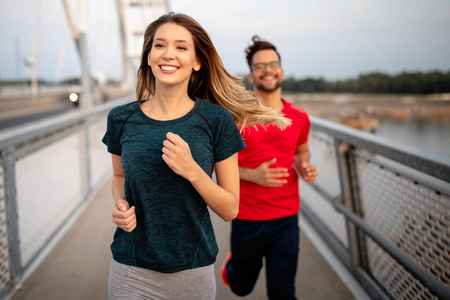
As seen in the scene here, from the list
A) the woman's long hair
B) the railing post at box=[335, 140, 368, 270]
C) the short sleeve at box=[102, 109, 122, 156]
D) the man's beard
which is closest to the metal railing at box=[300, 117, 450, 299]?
the railing post at box=[335, 140, 368, 270]

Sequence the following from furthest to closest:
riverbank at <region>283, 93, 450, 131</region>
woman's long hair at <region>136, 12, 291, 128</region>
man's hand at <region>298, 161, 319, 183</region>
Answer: riverbank at <region>283, 93, 450, 131</region> → man's hand at <region>298, 161, 319, 183</region> → woman's long hair at <region>136, 12, 291, 128</region>

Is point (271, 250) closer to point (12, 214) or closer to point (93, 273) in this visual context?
point (93, 273)

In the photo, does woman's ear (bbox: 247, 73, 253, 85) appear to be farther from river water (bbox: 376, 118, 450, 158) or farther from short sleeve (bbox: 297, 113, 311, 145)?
river water (bbox: 376, 118, 450, 158)

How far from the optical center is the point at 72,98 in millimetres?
1482

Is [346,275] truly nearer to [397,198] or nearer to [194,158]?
[397,198]

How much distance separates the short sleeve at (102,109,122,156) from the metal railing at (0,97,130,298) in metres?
1.42

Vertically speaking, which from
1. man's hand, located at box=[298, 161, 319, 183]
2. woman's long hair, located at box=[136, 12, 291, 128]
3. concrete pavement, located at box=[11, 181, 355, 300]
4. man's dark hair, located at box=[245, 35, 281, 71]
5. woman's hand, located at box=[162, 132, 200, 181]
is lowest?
concrete pavement, located at box=[11, 181, 355, 300]

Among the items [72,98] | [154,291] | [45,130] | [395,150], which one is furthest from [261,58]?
[45,130]

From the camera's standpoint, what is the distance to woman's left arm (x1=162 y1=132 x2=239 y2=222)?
4.10ft

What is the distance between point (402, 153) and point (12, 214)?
2593 mm

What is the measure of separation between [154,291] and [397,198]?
5.42 ft

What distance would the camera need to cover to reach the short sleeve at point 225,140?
1470mm

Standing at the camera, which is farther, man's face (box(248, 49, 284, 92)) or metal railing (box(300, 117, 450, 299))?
man's face (box(248, 49, 284, 92))

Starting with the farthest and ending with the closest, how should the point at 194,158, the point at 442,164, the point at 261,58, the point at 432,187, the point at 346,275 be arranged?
the point at 346,275, the point at 261,58, the point at 432,187, the point at 442,164, the point at 194,158
